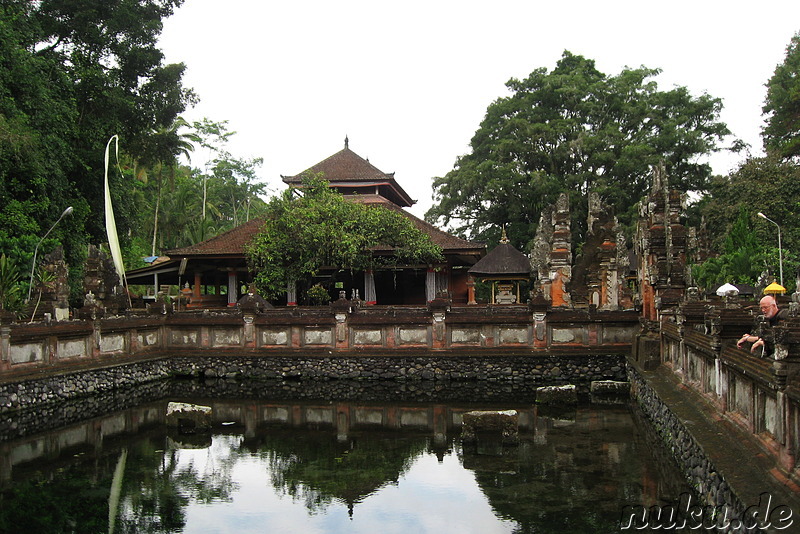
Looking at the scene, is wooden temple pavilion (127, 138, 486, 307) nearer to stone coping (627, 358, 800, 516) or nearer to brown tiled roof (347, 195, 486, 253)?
brown tiled roof (347, 195, 486, 253)

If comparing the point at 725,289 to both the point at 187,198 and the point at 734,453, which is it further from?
the point at 187,198

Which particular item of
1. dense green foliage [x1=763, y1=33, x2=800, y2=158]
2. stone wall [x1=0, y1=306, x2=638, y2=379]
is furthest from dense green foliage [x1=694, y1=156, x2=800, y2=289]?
stone wall [x1=0, y1=306, x2=638, y2=379]

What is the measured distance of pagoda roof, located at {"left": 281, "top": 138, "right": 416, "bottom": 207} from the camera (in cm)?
3494

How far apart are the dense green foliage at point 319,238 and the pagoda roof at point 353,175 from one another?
9.30 m

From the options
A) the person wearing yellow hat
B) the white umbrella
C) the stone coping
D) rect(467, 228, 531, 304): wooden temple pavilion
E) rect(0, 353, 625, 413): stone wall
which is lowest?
rect(0, 353, 625, 413): stone wall

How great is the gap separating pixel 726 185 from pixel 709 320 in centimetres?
2900

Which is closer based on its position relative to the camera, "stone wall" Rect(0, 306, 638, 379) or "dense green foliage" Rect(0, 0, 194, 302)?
"stone wall" Rect(0, 306, 638, 379)

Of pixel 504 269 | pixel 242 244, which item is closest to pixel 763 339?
pixel 504 269

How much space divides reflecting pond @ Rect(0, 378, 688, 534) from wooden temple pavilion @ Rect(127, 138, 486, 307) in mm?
13069

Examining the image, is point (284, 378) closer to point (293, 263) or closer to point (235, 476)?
point (293, 263)

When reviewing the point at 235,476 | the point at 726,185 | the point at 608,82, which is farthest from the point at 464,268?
the point at 235,476

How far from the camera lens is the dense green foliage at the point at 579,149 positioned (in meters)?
41.1

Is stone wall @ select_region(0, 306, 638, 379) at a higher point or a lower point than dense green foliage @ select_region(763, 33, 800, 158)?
lower

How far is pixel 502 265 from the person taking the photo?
3238cm
